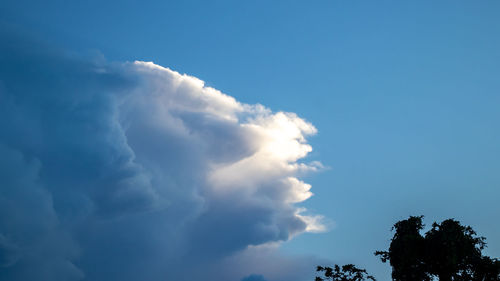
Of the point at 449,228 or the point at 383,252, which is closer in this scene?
→ the point at 449,228

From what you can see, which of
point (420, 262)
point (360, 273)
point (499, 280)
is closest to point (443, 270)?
point (420, 262)

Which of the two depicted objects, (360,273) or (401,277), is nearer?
(360,273)

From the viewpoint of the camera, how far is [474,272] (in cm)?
5859

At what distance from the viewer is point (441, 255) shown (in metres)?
58.8

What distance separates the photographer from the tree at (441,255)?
190 feet

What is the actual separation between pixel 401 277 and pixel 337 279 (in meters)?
10.7

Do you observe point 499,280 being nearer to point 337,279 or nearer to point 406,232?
point 406,232

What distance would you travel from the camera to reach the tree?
190ft

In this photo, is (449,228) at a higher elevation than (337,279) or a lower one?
higher

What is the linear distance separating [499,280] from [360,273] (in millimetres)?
18247

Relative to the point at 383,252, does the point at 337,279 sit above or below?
below

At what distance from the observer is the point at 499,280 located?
57312 mm

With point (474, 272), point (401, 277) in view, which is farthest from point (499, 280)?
point (401, 277)

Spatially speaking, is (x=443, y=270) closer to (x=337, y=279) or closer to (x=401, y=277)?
(x=401, y=277)
